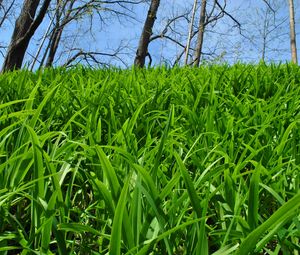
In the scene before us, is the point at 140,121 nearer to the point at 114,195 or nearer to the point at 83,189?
the point at 83,189

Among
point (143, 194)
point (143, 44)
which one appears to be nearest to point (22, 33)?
point (143, 44)

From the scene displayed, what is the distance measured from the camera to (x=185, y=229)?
69 cm

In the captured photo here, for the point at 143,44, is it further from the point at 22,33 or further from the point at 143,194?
the point at 143,194

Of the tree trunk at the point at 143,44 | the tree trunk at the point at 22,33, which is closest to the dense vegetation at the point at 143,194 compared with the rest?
the tree trunk at the point at 22,33

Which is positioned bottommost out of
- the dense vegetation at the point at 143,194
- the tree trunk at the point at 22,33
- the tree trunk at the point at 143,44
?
the dense vegetation at the point at 143,194

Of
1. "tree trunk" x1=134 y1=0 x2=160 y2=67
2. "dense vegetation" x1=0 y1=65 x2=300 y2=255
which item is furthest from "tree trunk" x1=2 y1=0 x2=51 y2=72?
"dense vegetation" x1=0 y1=65 x2=300 y2=255

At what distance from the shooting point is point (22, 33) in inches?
278

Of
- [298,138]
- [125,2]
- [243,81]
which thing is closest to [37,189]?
[298,138]

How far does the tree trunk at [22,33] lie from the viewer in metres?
6.93

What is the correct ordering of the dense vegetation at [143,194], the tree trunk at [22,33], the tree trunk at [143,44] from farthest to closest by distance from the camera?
the tree trunk at [143,44] → the tree trunk at [22,33] → the dense vegetation at [143,194]

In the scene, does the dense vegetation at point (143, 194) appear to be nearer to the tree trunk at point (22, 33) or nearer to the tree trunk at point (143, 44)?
the tree trunk at point (22, 33)

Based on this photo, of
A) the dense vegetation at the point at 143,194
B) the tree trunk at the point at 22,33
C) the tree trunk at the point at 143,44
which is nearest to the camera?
the dense vegetation at the point at 143,194

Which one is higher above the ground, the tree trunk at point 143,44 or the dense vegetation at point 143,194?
the tree trunk at point 143,44

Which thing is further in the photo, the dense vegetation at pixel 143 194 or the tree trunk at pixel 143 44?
the tree trunk at pixel 143 44
